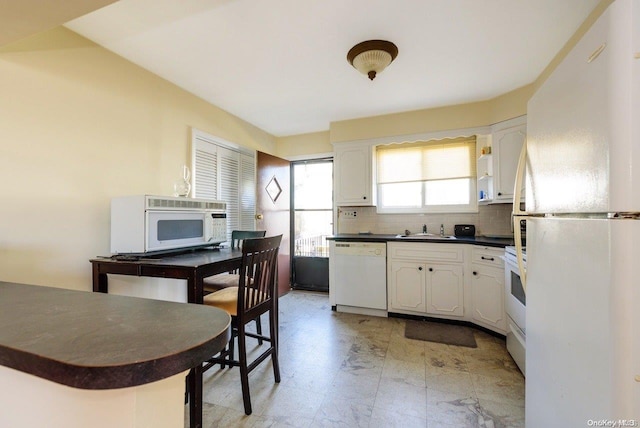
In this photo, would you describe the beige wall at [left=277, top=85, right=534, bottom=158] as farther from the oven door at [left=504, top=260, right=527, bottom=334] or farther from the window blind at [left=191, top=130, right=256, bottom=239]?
the oven door at [left=504, top=260, right=527, bottom=334]

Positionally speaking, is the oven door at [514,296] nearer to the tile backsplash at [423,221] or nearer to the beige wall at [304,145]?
the tile backsplash at [423,221]

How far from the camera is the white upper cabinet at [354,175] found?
3490mm

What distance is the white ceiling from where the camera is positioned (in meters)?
1.66

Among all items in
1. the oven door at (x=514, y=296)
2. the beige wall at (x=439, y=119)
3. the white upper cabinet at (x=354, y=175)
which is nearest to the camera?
the oven door at (x=514, y=296)

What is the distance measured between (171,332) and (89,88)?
2.19 meters

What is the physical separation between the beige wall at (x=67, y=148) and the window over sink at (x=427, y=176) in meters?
2.65

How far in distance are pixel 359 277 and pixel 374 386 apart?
1445 mm

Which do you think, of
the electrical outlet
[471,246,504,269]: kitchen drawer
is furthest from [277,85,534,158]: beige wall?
[471,246,504,269]: kitchen drawer

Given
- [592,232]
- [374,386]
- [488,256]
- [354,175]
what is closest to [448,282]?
[488,256]

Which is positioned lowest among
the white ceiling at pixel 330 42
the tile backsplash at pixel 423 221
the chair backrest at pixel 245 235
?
the chair backrest at pixel 245 235

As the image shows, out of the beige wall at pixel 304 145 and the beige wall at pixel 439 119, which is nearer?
the beige wall at pixel 439 119

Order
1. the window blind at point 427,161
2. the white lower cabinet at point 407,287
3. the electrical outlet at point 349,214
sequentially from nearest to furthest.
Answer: the white lower cabinet at point 407,287
the window blind at point 427,161
the electrical outlet at point 349,214

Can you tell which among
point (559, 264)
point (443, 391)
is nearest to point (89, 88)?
point (559, 264)

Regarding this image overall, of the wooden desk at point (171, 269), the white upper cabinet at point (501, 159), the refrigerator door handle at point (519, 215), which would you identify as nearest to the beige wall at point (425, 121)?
the white upper cabinet at point (501, 159)
